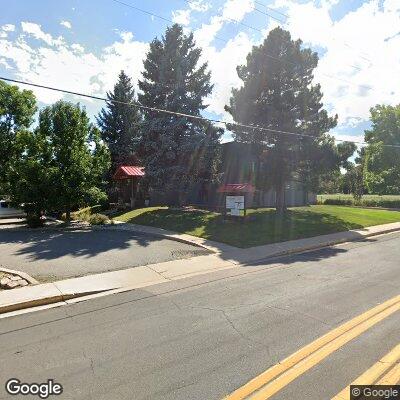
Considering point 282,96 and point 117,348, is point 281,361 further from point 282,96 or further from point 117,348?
point 282,96

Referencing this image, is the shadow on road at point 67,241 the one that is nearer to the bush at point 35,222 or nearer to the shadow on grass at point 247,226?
the bush at point 35,222

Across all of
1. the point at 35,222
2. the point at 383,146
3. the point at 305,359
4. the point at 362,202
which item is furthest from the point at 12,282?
the point at 383,146

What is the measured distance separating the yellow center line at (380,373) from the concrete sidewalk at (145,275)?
5609mm

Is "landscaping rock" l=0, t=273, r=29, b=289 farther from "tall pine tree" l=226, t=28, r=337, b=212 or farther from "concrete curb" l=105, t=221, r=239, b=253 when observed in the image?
"tall pine tree" l=226, t=28, r=337, b=212

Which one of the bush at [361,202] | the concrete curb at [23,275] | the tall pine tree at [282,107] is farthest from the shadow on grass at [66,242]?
the bush at [361,202]

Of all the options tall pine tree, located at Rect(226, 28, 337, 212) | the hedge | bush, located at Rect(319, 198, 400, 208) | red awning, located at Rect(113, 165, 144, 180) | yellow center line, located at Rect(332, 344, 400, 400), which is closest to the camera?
yellow center line, located at Rect(332, 344, 400, 400)

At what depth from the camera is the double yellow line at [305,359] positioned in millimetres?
4008

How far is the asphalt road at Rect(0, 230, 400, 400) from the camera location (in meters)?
4.19

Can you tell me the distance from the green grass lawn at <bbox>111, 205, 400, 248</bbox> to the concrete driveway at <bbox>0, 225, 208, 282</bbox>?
7.00ft

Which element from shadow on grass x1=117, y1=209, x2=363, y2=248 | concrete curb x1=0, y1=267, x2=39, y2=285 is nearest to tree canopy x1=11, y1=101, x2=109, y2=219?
shadow on grass x1=117, y1=209, x2=363, y2=248

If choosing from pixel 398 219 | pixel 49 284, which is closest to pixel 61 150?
pixel 49 284

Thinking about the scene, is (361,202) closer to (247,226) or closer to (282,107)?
(282,107)

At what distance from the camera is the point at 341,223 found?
19.9 meters

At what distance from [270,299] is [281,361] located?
8.89 ft
